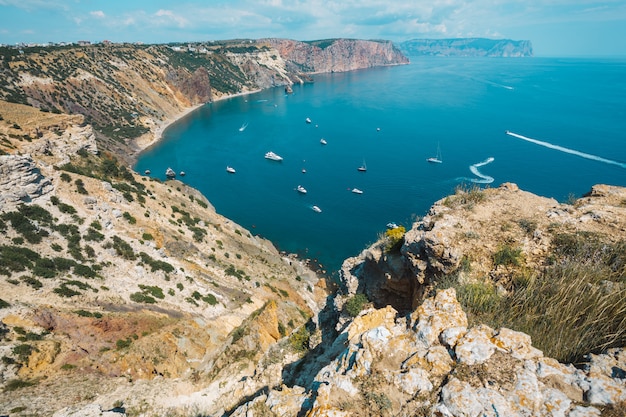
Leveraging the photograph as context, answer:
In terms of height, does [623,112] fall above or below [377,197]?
above

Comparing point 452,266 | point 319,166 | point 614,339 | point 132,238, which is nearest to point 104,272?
point 132,238

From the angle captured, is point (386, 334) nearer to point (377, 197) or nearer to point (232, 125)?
point (377, 197)

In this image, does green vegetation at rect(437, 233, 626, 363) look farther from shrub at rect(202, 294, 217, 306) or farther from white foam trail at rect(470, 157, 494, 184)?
white foam trail at rect(470, 157, 494, 184)

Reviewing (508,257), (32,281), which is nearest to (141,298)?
(32,281)

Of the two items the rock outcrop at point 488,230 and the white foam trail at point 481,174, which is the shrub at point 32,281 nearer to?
the rock outcrop at point 488,230

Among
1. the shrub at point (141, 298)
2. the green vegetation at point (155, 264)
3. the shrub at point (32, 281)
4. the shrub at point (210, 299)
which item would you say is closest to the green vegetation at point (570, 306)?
the shrub at point (141, 298)

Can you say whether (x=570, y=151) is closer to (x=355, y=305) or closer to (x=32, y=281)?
(x=355, y=305)
